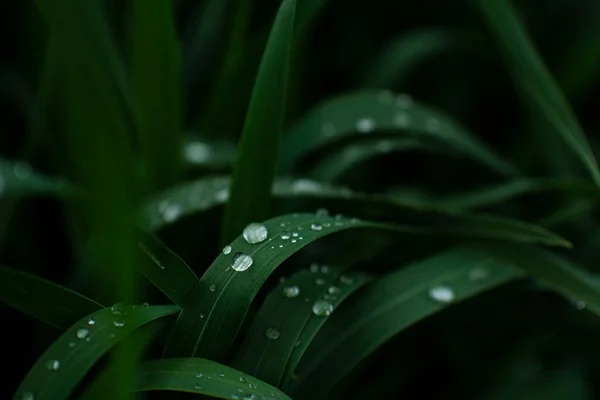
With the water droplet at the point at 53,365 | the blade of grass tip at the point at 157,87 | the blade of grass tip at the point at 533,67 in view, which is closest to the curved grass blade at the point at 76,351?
the water droplet at the point at 53,365

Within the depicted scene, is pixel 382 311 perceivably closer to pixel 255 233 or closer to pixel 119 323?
pixel 255 233

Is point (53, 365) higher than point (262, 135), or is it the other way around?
point (262, 135)

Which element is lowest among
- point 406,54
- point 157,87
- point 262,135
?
point 262,135

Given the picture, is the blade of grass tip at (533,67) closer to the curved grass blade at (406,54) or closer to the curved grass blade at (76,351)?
the curved grass blade at (406,54)

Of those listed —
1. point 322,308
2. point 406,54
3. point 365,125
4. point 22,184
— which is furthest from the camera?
point 406,54

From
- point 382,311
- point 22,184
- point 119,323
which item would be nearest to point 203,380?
point 119,323

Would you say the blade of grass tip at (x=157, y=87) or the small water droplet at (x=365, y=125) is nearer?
the blade of grass tip at (x=157, y=87)

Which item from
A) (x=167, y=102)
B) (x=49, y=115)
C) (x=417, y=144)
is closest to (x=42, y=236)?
(x=49, y=115)

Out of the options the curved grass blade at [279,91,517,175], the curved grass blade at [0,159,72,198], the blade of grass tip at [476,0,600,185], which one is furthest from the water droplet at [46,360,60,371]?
the blade of grass tip at [476,0,600,185]
